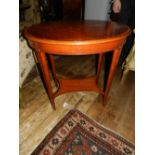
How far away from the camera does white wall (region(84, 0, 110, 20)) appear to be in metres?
2.63

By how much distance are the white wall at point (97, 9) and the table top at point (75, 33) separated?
4.54ft

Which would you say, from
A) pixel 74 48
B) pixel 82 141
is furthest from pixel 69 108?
pixel 74 48

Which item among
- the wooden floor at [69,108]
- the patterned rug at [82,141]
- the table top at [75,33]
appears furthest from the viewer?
the wooden floor at [69,108]

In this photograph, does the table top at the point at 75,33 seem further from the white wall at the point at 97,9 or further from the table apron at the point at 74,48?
the white wall at the point at 97,9

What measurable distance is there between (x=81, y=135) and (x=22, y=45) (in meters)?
0.86

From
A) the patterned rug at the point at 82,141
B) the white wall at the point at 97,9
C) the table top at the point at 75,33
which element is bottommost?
the patterned rug at the point at 82,141

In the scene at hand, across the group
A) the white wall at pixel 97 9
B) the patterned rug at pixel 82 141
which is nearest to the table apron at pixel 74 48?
the patterned rug at pixel 82 141

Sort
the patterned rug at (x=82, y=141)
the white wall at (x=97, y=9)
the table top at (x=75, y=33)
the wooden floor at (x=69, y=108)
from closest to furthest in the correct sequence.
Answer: the table top at (x=75, y=33) < the patterned rug at (x=82, y=141) < the wooden floor at (x=69, y=108) < the white wall at (x=97, y=9)

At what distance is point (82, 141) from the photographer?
1.28m

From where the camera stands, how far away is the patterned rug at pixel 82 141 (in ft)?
3.97

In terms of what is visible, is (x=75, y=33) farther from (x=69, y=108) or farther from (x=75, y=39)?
(x=69, y=108)

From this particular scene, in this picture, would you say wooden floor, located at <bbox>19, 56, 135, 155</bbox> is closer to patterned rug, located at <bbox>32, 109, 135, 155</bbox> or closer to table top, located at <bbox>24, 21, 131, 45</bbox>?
patterned rug, located at <bbox>32, 109, 135, 155</bbox>
